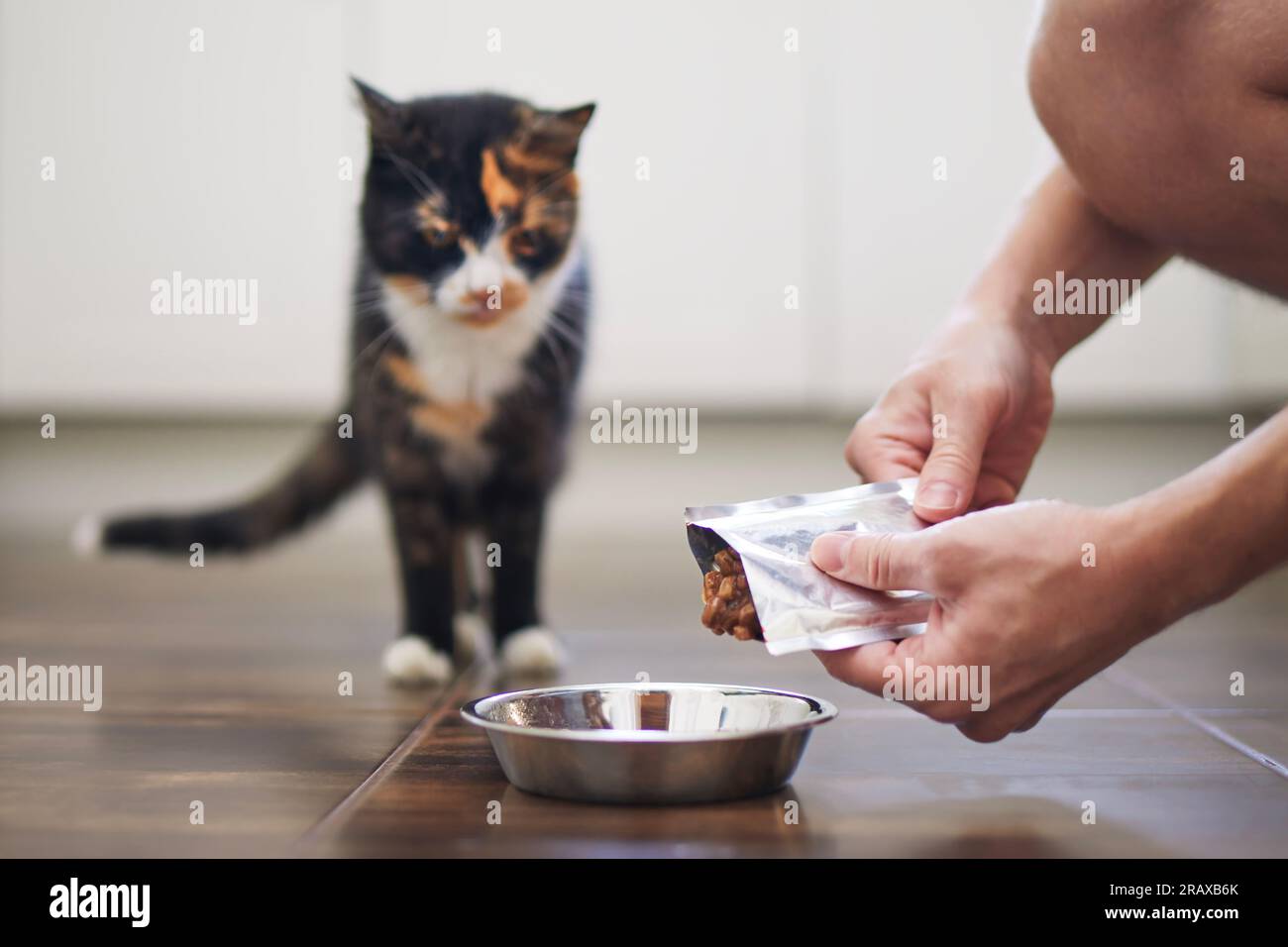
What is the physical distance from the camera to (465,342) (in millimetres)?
1415

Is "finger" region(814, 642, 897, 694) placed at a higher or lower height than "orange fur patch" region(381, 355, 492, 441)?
lower

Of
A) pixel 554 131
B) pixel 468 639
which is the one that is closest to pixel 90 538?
pixel 468 639

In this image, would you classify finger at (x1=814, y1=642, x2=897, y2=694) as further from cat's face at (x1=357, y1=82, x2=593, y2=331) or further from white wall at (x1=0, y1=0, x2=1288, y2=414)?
white wall at (x1=0, y1=0, x2=1288, y2=414)

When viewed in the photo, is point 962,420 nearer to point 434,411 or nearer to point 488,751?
point 488,751

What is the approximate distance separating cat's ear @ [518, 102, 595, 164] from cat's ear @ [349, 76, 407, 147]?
0.14m

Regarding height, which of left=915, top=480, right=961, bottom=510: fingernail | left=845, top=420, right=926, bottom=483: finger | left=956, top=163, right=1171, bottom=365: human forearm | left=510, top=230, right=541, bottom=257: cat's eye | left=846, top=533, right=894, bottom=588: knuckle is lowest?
left=846, top=533, right=894, bottom=588: knuckle

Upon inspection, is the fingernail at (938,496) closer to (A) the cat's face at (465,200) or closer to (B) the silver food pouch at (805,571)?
(B) the silver food pouch at (805,571)

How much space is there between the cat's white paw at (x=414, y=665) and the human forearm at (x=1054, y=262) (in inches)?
26.4

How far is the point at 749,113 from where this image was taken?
295 cm

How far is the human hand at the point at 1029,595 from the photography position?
76 cm

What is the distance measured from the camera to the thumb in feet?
2.63

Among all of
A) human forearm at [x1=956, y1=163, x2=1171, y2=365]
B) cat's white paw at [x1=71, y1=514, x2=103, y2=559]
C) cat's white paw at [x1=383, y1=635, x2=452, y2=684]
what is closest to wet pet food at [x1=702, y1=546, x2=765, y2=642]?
human forearm at [x1=956, y1=163, x2=1171, y2=365]

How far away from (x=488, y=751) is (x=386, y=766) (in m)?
0.09
